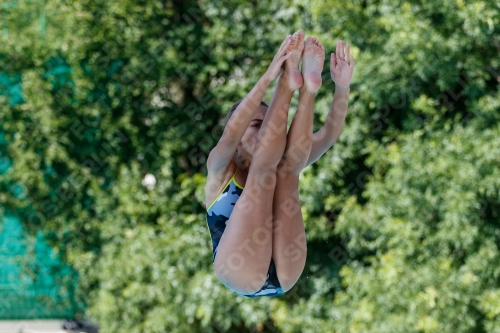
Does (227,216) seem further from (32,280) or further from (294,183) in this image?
(32,280)

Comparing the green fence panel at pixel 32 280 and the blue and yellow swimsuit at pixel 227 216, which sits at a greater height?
the blue and yellow swimsuit at pixel 227 216

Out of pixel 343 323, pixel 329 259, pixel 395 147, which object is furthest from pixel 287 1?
pixel 343 323

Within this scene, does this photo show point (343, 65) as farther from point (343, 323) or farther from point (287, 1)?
point (287, 1)

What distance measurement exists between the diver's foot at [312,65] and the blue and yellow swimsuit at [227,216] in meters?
0.53

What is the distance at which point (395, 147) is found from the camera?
5.95 metres

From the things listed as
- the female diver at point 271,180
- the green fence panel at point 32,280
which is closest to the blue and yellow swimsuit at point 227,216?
the female diver at point 271,180

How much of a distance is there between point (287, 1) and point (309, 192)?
1.60 meters

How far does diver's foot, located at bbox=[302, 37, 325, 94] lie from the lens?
299 cm

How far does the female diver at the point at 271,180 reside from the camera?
2994 millimetres

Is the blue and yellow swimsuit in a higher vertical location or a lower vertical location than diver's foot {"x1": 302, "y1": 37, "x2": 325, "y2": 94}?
lower

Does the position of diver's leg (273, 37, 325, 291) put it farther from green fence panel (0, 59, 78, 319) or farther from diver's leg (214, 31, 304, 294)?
green fence panel (0, 59, 78, 319)

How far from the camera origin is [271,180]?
3.05 meters

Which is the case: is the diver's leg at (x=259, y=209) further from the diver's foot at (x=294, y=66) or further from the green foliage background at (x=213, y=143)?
the green foliage background at (x=213, y=143)

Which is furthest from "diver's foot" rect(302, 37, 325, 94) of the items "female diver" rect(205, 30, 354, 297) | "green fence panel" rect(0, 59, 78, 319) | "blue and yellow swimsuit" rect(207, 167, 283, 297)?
"green fence panel" rect(0, 59, 78, 319)
